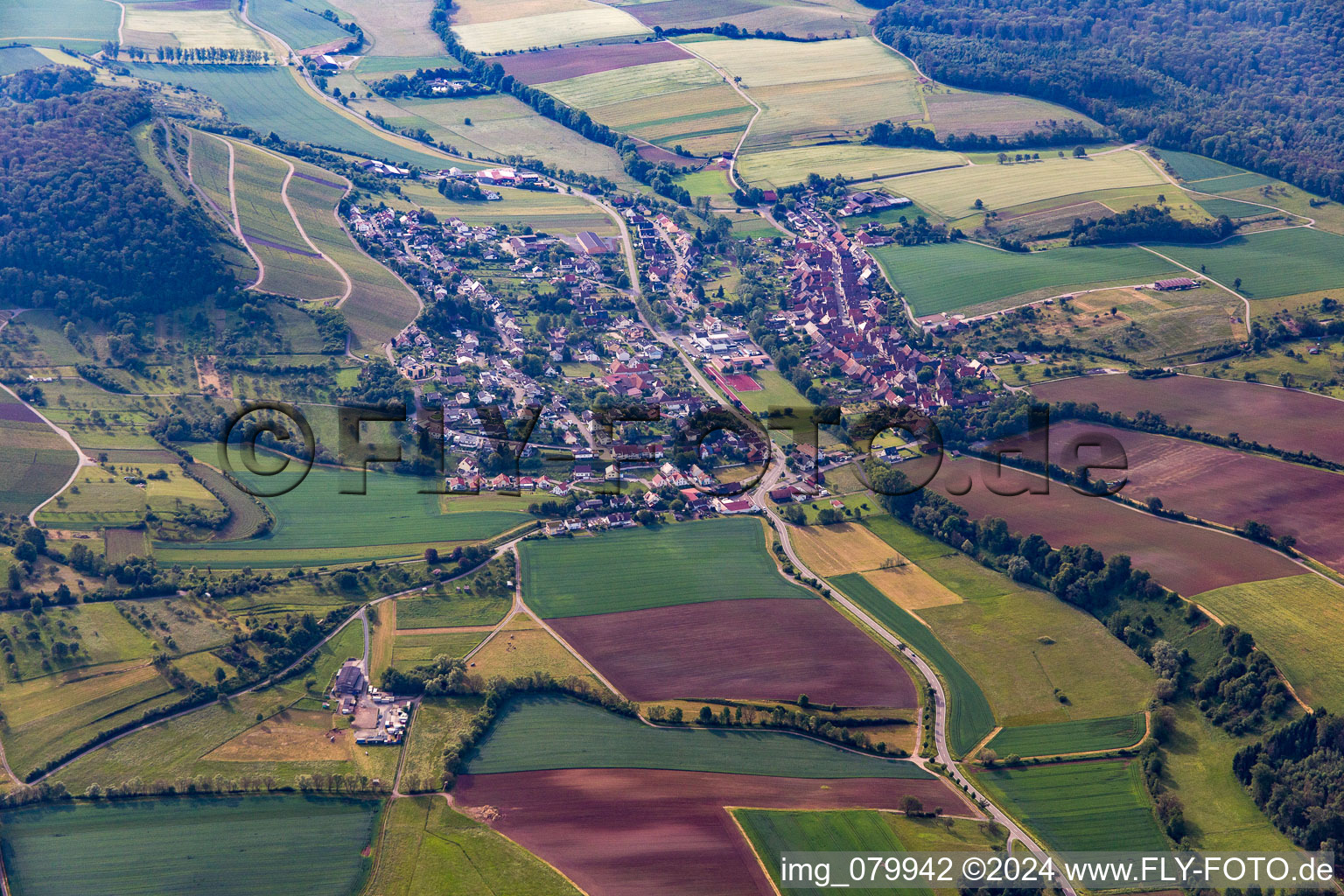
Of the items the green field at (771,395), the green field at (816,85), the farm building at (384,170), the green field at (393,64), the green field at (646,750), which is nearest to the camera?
the green field at (646,750)

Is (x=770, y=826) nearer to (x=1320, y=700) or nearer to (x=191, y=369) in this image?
(x=1320, y=700)

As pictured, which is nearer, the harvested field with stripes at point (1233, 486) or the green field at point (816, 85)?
the harvested field with stripes at point (1233, 486)

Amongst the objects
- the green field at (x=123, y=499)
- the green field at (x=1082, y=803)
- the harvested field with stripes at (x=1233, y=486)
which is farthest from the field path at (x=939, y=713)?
the green field at (x=123, y=499)

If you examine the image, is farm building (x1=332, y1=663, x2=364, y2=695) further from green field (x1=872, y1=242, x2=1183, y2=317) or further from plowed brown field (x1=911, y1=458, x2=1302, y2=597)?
green field (x1=872, y1=242, x2=1183, y2=317)

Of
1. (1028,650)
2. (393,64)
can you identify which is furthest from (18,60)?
(1028,650)

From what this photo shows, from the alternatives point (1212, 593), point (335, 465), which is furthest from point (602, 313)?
point (1212, 593)

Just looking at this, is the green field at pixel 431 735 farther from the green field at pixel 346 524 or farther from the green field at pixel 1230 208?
the green field at pixel 1230 208

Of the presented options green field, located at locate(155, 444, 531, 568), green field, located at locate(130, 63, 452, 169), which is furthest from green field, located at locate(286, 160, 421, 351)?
green field, located at locate(155, 444, 531, 568)
